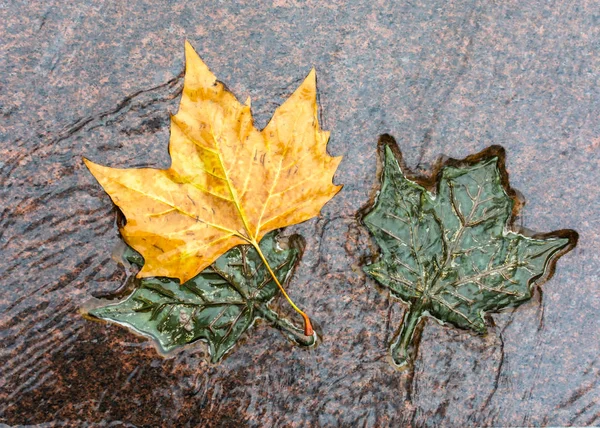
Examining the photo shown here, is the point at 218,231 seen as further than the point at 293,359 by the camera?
No

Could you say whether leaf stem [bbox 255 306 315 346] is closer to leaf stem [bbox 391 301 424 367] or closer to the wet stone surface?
the wet stone surface

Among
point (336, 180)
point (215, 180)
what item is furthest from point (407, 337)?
point (215, 180)

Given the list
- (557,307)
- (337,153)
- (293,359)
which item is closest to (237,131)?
(337,153)

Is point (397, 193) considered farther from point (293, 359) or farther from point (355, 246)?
point (293, 359)

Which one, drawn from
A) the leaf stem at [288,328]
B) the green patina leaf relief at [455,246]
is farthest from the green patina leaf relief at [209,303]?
the green patina leaf relief at [455,246]

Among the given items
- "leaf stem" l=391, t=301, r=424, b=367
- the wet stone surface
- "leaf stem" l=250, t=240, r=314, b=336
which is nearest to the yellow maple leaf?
"leaf stem" l=250, t=240, r=314, b=336

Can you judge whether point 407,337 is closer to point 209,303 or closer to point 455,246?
point 455,246
